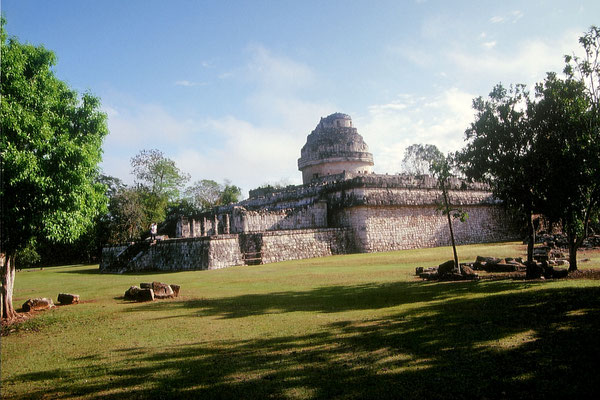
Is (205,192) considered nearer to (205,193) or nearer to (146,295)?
(205,193)

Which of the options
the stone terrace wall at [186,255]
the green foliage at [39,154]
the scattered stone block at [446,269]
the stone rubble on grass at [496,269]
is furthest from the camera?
the stone terrace wall at [186,255]

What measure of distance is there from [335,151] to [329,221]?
281 inches

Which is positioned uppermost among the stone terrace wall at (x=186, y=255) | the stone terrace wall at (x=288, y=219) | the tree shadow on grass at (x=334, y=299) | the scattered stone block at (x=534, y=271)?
the stone terrace wall at (x=288, y=219)

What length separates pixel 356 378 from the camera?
386 centimetres

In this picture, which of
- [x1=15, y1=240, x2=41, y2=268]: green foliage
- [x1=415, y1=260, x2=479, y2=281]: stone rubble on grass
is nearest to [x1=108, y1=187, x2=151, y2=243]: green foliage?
[x1=15, y1=240, x2=41, y2=268]: green foliage

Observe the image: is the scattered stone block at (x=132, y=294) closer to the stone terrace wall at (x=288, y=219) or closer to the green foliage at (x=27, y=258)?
the stone terrace wall at (x=288, y=219)

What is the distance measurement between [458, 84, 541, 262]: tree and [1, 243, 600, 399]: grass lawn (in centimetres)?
251

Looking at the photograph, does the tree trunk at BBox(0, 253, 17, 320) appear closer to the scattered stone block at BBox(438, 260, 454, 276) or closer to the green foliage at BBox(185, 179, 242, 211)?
the scattered stone block at BBox(438, 260, 454, 276)

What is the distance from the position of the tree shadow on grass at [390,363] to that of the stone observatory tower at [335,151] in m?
23.4

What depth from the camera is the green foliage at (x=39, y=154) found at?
6918 millimetres

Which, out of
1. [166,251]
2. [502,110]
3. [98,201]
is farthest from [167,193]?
[502,110]

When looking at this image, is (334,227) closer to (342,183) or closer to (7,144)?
Answer: (342,183)

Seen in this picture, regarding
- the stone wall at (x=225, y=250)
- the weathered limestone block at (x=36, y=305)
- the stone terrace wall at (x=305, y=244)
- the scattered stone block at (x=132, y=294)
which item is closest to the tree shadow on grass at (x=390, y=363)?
the scattered stone block at (x=132, y=294)

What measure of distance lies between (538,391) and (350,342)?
2.20m
